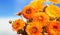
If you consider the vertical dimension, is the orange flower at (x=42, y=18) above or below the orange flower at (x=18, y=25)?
above

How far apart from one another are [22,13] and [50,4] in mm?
132

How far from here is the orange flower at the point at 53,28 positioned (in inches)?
25.5

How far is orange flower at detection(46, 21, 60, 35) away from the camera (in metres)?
0.65

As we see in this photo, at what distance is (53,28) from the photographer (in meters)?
0.66

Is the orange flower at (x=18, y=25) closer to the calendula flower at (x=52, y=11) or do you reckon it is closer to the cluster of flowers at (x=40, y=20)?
the cluster of flowers at (x=40, y=20)

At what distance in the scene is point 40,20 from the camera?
691mm

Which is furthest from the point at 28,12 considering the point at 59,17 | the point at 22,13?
the point at 59,17

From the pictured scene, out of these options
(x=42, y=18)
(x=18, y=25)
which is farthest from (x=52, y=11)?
(x=18, y=25)

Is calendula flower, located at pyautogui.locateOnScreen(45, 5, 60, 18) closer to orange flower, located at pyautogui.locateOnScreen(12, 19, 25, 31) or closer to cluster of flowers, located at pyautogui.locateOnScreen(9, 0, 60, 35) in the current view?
cluster of flowers, located at pyautogui.locateOnScreen(9, 0, 60, 35)

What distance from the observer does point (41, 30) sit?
68cm

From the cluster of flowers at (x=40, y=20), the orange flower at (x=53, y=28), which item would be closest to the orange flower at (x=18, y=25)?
the cluster of flowers at (x=40, y=20)

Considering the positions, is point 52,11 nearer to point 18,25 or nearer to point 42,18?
point 42,18

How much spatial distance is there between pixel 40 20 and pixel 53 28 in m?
→ 0.07

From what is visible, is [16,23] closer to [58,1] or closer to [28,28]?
[28,28]
